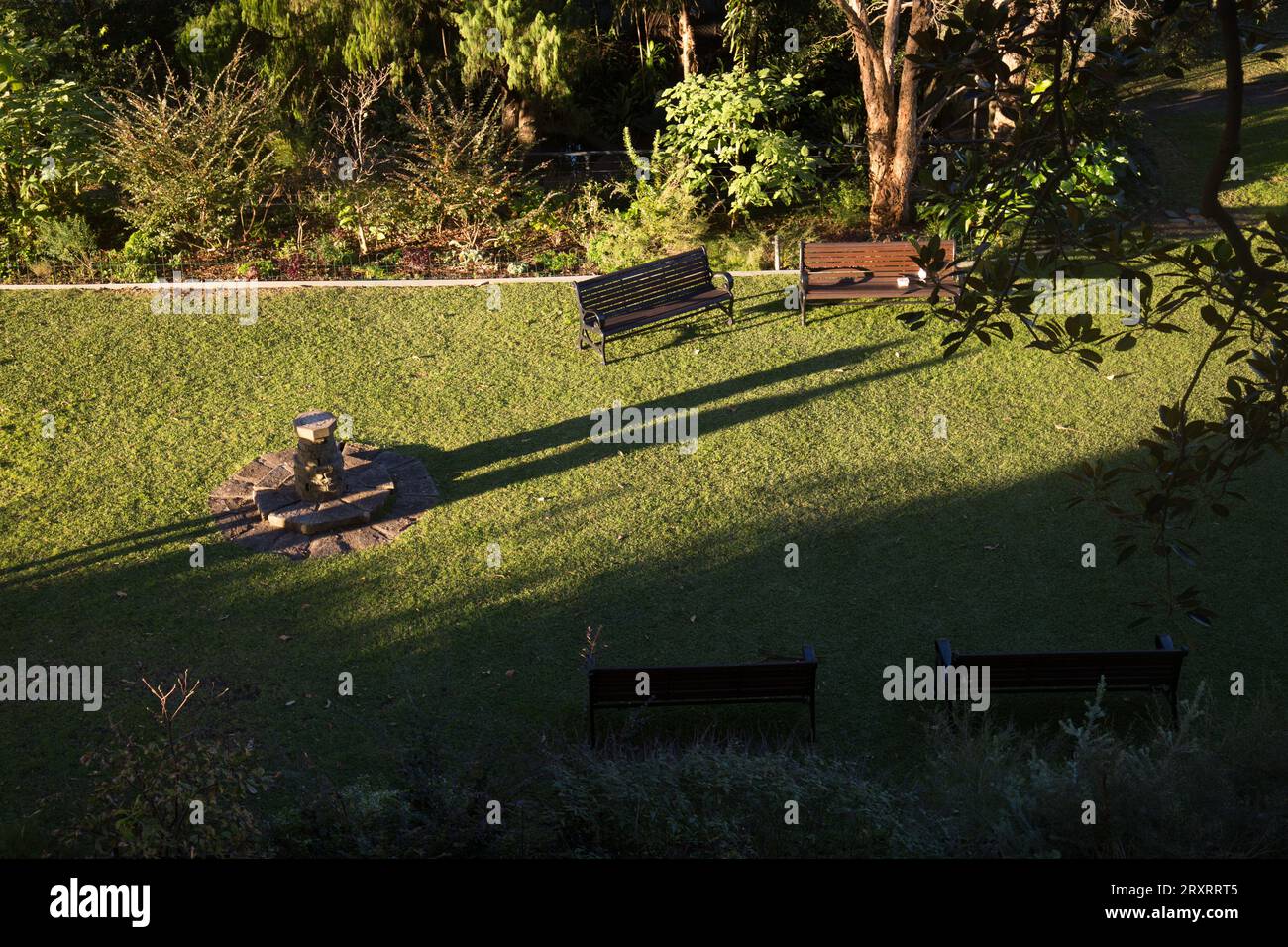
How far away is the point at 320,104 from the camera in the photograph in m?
18.0

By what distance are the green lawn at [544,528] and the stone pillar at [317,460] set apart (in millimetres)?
756

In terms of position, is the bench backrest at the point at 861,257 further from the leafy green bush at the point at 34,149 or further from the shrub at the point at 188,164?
the leafy green bush at the point at 34,149

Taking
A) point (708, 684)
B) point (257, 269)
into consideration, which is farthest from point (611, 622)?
point (257, 269)

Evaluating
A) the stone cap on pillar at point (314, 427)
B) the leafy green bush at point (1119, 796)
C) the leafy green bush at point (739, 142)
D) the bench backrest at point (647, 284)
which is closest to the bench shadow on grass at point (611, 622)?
the leafy green bush at point (1119, 796)

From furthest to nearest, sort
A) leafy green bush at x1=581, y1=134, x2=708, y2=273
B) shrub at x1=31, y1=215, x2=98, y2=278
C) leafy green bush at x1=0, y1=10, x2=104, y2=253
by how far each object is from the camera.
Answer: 1. leafy green bush at x1=581, y1=134, x2=708, y2=273
2. shrub at x1=31, y1=215, x2=98, y2=278
3. leafy green bush at x1=0, y1=10, x2=104, y2=253

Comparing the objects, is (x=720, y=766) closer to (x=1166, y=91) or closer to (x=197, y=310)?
(x=197, y=310)

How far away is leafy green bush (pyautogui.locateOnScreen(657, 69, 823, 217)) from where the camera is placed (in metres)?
15.7

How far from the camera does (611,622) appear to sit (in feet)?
30.8

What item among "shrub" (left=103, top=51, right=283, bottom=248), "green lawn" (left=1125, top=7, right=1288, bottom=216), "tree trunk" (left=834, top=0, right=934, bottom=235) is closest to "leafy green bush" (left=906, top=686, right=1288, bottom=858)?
"tree trunk" (left=834, top=0, right=934, bottom=235)

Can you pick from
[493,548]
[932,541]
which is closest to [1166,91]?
[932,541]

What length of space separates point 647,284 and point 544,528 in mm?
4126

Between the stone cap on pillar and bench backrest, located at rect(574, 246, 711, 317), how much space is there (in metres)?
3.64

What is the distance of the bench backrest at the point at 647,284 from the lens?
13.4 metres

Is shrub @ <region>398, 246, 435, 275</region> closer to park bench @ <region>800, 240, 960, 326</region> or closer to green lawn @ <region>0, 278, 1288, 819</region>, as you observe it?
green lawn @ <region>0, 278, 1288, 819</region>
